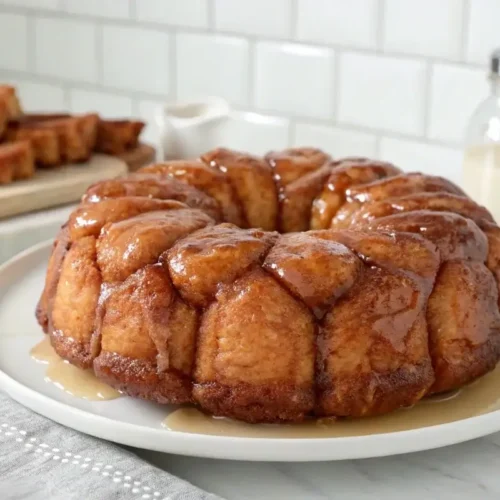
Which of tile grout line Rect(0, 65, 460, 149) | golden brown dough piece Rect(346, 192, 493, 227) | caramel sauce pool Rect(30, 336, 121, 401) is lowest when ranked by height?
caramel sauce pool Rect(30, 336, 121, 401)

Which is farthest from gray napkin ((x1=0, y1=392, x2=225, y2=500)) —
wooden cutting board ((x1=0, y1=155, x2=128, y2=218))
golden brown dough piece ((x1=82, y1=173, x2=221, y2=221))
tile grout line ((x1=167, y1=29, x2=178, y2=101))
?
tile grout line ((x1=167, y1=29, x2=178, y2=101))

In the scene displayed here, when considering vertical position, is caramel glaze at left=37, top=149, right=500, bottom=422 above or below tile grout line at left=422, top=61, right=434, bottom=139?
below

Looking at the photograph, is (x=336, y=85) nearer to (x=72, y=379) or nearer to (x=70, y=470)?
(x=72, y=379)

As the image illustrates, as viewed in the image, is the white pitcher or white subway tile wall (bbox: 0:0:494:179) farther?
the white pitcher

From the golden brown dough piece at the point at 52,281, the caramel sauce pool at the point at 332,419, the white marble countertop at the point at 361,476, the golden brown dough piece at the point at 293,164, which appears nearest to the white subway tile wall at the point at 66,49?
the golden brown dough piece at the point at 293,164

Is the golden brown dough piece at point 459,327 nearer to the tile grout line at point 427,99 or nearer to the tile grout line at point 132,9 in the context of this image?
the tile grout line at point 427,99

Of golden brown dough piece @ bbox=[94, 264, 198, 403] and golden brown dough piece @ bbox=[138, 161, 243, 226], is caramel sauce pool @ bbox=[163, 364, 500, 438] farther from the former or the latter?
golden brown dough piece @ bbox=[138, 161, 243, 226]

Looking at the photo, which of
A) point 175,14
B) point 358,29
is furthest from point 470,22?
point 175,14

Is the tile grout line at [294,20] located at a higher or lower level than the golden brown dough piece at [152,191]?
higher
